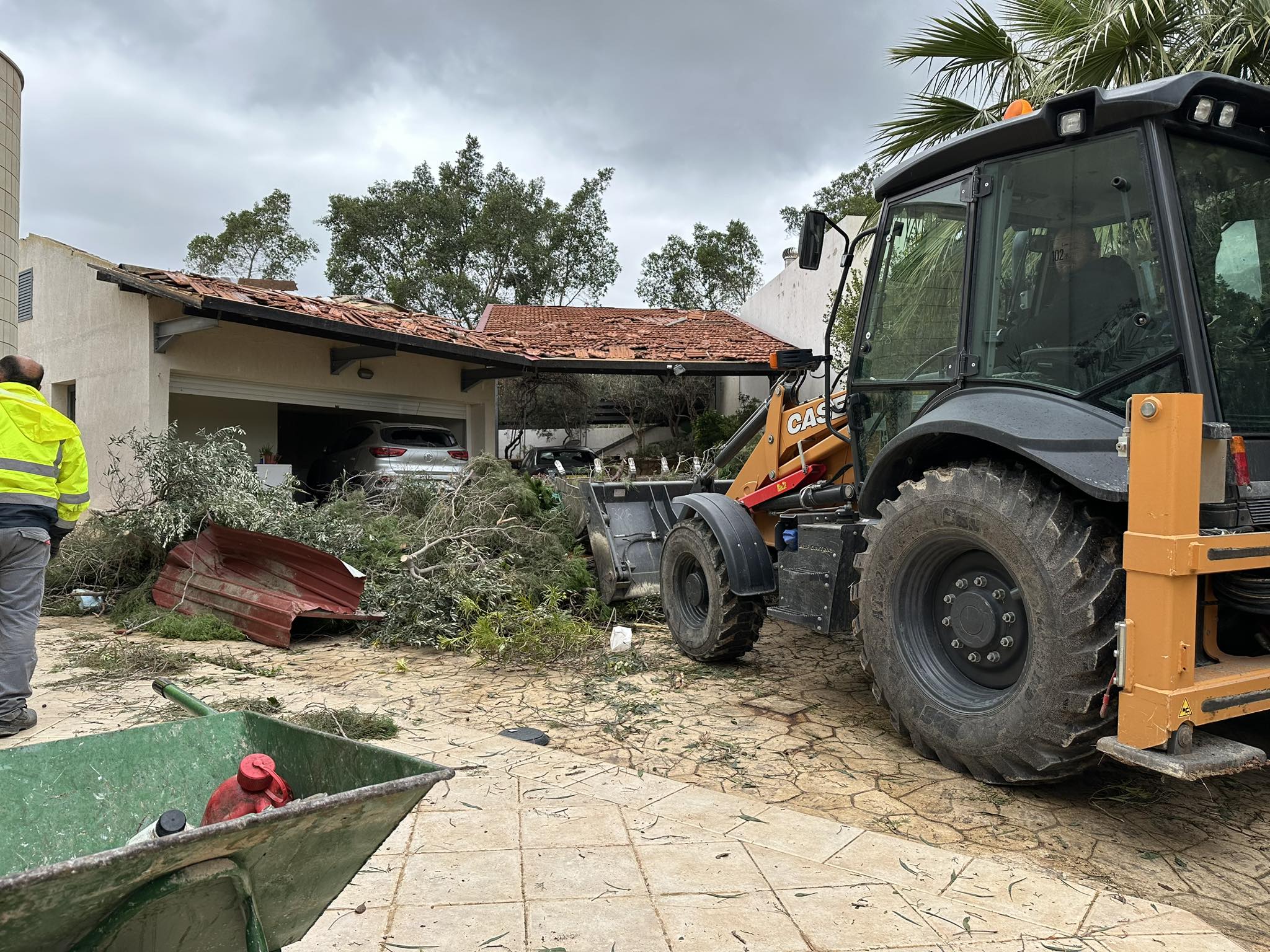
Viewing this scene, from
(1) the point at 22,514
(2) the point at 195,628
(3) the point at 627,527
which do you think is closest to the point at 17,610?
(1) the point at 22,514

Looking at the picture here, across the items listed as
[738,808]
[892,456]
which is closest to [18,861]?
[738,808]

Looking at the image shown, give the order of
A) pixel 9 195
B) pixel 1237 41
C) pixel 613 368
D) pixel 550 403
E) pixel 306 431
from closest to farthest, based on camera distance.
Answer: pixel 1237 41 → pixel 9 195 → pixel 613 368 → pixel 306 431 → pixel 550 403

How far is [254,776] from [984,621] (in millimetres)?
2984

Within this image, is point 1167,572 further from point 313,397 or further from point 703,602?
point 313,397

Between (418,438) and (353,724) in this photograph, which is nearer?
(353,724)

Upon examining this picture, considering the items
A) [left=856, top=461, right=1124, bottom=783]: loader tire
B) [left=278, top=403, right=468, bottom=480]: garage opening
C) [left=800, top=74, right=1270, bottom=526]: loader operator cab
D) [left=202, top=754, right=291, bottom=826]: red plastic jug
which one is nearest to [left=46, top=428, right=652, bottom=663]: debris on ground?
[left=856, top=461, right=1124, bottom=783]: loader tire

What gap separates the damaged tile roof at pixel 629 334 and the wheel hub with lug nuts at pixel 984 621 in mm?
11036

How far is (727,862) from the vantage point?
10.5ft

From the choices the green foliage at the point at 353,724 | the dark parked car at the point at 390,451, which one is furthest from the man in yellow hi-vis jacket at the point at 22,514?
the dark parked car at the point at 390,451

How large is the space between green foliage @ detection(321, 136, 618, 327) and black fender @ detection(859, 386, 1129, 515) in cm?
3011

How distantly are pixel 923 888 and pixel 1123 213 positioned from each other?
8.87ft

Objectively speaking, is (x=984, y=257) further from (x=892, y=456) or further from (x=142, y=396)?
(x=142, y=396)

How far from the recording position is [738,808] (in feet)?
12.2

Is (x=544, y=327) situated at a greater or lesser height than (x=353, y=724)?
greater
